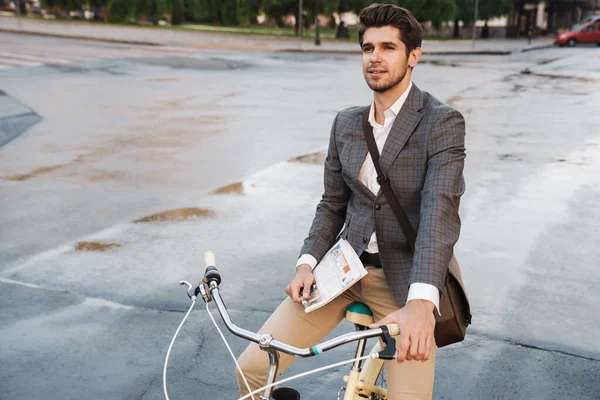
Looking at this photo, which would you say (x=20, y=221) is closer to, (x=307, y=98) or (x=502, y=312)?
(x=502, y=312)

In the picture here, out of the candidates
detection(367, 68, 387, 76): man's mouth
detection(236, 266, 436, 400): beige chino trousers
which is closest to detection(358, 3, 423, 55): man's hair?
detection(367, 68, 387, 76): man's mouth

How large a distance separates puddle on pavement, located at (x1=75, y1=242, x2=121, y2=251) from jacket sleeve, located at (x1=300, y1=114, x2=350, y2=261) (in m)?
4.25

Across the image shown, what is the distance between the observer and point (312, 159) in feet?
35.7

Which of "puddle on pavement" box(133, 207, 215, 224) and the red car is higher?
"puddle on pavement" box(133, 207, 215, 224)

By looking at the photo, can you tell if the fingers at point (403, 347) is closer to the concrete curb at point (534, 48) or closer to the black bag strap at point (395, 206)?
the black bag strap at point (395, 206)

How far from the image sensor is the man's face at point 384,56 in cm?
253

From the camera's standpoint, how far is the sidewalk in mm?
38375

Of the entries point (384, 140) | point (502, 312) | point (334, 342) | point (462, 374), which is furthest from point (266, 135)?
point (334, 342)

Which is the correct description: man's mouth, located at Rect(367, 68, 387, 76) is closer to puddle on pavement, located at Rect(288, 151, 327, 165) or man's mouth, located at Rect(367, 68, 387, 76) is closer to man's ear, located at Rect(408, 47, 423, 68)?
man's ear, located at Rect(408, 47, 423, 68)

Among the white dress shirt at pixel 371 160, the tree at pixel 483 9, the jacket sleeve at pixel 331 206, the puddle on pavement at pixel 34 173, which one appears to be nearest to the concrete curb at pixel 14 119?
the puddle on pavement at pixel 34 173

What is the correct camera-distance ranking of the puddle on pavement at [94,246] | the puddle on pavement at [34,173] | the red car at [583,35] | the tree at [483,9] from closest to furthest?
the puddle on pavement at [94,246], the puddle on pavement at [34,173], the red car at [583,35], the tree at [483,9]

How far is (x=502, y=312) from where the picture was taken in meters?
5.26

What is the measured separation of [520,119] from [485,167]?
5507mm

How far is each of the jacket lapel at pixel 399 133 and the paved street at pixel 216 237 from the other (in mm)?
1987
